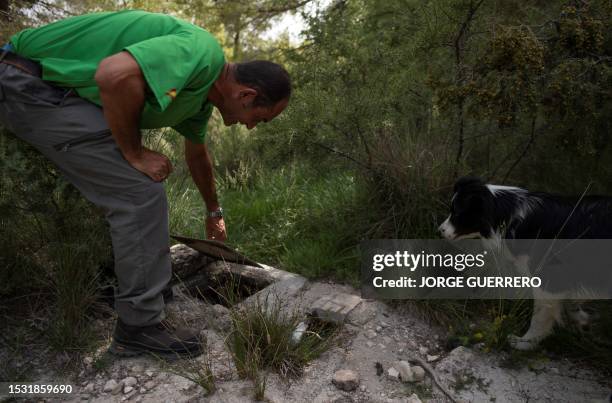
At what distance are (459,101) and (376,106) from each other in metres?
0.84

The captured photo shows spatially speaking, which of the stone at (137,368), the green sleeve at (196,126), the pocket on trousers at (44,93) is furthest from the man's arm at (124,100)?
the stone at (137,368)

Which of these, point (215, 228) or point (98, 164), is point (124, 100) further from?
point (215, 228)

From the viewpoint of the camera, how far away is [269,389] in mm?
2549

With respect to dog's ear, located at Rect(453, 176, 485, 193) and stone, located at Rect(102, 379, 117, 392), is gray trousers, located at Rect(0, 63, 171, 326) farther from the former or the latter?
dog's ear, located at Rect(453, 176, 485, 193)

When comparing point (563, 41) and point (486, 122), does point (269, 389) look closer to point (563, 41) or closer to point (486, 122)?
point (563, 41)

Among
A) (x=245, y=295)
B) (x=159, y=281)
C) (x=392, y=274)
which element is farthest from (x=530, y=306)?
(x=159, y=281)

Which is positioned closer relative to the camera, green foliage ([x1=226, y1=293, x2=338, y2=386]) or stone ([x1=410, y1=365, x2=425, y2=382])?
green foliage ([x1=226, y1=293, x2=338, y2=386])

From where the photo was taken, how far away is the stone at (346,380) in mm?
2652

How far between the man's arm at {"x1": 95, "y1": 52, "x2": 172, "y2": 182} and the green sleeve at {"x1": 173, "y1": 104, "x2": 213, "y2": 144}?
688mm

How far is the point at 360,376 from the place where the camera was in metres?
2.78

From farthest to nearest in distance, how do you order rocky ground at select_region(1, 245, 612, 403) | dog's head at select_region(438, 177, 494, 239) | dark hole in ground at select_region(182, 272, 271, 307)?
dark hole in ground at select_region(182, 272, 271, 307) → dog's head at select_region(438, 177, 494, 239) → rocky ground at select_region(1, 245, 612, 403)

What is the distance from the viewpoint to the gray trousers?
246 cm

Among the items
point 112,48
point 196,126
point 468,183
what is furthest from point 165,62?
point 468,183

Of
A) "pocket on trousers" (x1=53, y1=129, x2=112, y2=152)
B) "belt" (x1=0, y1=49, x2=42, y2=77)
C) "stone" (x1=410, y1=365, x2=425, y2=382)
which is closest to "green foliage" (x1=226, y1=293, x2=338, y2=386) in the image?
"stone" (x1=410, y1=365, x2=425, y2=382)
